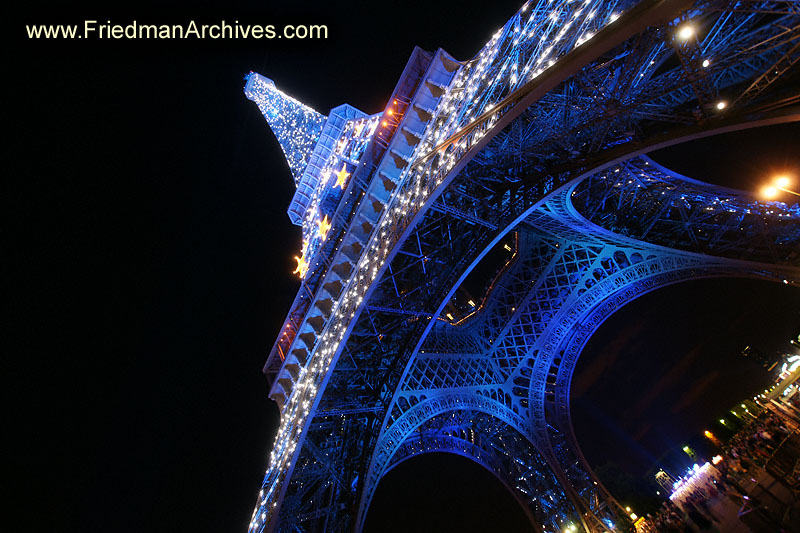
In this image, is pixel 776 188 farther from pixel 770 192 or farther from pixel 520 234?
pixel 520 234

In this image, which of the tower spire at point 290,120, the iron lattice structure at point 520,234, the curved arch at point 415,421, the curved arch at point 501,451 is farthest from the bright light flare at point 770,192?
the tower spire at point 290,120

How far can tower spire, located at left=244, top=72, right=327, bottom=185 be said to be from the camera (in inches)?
974

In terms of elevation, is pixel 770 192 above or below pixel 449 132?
below

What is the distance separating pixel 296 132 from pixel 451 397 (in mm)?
20802

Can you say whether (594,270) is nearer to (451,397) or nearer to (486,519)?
(451,397)

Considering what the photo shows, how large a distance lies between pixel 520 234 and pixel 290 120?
1925cm

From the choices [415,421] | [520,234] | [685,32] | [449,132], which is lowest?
[685,32]

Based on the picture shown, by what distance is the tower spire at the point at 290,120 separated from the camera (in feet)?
81.1

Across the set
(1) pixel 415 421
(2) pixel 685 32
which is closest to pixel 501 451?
(1) pixel 415 421

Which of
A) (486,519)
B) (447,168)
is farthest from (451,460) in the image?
(447,168)

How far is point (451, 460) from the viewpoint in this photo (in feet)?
67.3

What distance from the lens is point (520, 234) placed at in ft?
58.1

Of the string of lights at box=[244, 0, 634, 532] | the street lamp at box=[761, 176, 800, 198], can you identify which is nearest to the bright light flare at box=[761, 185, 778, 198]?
the street lamp at box=[761, 176, 800, 198]

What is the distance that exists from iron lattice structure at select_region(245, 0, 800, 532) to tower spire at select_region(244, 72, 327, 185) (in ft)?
23.6
